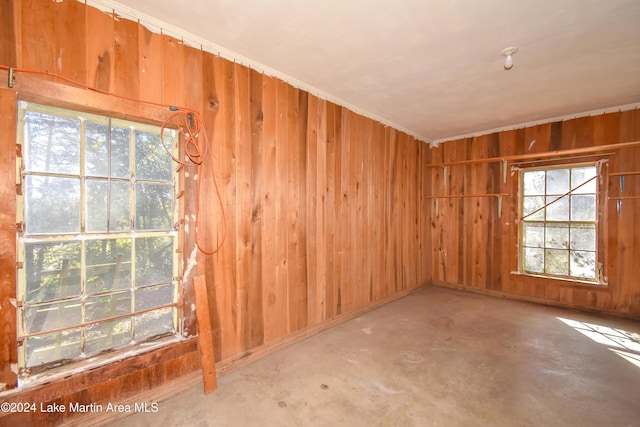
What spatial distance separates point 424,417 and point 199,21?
286cm

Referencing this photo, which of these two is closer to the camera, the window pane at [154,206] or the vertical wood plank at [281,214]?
the window pane at [154,206]

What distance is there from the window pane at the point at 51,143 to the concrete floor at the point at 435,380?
1507 mm

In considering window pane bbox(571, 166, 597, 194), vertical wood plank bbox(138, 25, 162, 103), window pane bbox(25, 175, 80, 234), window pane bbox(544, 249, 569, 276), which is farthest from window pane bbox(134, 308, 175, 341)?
window pane bbox(571, 166, 597, 194)

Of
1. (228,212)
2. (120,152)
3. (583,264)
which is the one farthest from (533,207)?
(120,152)

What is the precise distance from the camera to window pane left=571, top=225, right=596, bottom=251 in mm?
3346

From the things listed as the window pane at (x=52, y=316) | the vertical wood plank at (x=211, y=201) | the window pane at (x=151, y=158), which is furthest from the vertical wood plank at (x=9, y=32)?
the window pane at (x=52, y=316)

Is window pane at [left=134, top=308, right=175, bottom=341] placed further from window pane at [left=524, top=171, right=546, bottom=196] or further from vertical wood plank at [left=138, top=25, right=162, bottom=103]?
window pane at [left=524, top=171, right=546, bottom=196]

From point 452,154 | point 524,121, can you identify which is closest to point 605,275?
point 524,121

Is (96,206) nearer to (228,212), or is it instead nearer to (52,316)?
(52,316)

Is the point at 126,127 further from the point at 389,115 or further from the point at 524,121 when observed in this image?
the point at 524,121

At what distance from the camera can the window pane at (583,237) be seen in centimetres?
335

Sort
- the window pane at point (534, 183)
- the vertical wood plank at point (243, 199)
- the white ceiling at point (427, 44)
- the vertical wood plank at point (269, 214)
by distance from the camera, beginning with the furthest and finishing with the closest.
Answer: the window pane at point (534, 183)
the vertical wood plank at point (269, 214)
the vertical wood plank at point (243, 199)
the white ceiling at point (427, 44)

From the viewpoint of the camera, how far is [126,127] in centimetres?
170

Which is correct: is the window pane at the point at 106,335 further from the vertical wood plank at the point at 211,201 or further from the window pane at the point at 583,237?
the window pane at the point at 583,237
